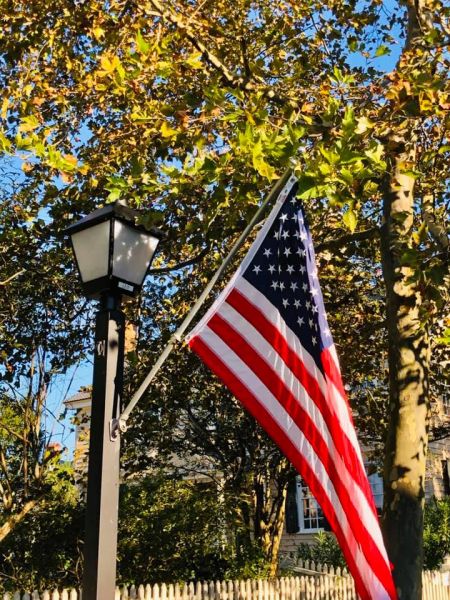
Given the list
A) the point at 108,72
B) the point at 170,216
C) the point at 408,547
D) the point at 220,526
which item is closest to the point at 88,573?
the point at 408,547

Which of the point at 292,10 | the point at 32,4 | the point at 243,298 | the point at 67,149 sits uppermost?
the point at 292,10

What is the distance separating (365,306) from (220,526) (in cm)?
541

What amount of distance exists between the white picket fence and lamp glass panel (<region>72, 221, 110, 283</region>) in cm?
473

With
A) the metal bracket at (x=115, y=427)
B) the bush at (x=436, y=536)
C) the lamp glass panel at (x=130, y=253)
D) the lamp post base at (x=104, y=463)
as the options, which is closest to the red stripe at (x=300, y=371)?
the lamp glass panel at (x=130, y=253)

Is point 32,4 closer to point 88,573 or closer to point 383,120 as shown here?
point 383,120

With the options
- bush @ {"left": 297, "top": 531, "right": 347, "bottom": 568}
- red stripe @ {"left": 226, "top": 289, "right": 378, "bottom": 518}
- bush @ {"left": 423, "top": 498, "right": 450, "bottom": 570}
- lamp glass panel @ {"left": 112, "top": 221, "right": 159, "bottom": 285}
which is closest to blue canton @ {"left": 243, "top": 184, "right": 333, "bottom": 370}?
red stripe @ {"left": 226, "top": 289, "right": 378, "bottom": 518}

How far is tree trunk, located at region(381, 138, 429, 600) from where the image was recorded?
259 inches

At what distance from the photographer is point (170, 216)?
33.7ft

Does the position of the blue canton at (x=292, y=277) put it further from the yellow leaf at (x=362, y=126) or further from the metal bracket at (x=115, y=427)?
the metal bracket at (x=115, y=427)

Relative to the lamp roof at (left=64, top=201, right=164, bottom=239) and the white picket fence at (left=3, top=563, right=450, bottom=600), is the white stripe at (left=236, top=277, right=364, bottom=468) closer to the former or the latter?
the lamp roof at (left=64, top=201, right=164, bottom=239)

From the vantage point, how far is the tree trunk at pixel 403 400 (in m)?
6.59

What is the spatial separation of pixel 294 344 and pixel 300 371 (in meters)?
0.20

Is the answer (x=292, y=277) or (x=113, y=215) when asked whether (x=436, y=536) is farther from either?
(x=113, y=215)

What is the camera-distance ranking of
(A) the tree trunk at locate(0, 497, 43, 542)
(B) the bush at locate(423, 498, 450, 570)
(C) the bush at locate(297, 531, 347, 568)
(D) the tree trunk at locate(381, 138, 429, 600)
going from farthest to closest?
(B) the bush at locate(423, 498, 450, 570), (C) the bush at locate(297, 531, 347, 568), (A) the tree trunk at locate(0, 497, 43, 542), (D) the tree trunk at locate(381, 138, 429, 600)
